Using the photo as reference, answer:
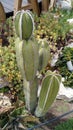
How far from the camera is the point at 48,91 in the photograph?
4.55 meters

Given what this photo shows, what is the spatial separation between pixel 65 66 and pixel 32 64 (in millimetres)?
1610

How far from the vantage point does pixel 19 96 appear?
525 centimetres

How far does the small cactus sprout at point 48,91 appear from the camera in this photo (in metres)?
4.45

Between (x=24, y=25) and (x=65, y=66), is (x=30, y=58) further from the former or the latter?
(x=65, y=66)

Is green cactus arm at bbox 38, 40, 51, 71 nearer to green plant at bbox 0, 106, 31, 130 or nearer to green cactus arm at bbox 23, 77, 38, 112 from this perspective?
green cactus arm at bbox 23, 77, 38, 112

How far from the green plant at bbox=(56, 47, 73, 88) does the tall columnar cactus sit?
93 centimetres

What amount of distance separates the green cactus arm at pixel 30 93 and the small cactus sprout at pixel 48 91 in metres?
0.13

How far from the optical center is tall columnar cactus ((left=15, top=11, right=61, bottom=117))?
4.27m

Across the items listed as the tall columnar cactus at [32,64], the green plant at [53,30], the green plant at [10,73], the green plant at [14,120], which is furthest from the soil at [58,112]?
the green plant at [53,30]

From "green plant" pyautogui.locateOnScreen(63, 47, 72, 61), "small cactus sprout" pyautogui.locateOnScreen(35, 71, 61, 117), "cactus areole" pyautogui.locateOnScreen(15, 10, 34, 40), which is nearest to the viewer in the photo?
"cactus areole" pyautogui.locateOnScreen(15, 10, 34, 40)

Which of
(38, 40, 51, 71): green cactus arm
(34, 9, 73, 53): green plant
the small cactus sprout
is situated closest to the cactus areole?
(38, 40, 51, 71): green cactus arm

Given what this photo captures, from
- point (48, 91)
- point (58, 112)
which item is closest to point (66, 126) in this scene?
point (58, 112)

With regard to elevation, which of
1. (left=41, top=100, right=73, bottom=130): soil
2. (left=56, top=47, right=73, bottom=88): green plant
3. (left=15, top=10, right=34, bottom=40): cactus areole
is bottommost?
(left=41, top=100, right=73, bottom=130): soil

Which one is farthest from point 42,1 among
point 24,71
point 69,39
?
point 24,71
